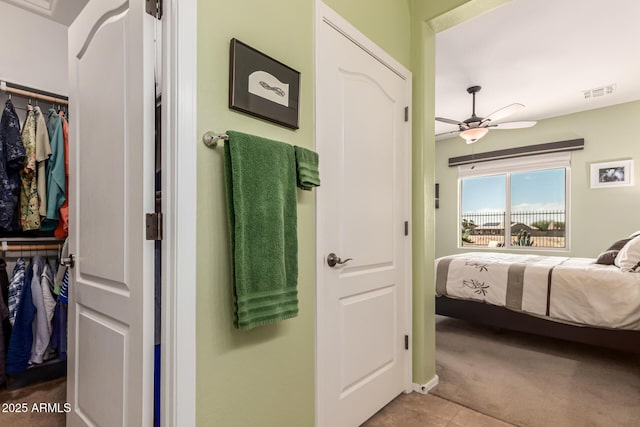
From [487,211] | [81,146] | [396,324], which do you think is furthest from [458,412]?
[487,211]

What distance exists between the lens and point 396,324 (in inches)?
82.5

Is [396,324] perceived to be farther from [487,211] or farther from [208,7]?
[487,211]

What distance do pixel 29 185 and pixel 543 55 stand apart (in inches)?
180

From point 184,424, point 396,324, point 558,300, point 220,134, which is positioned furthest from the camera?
point 558,300

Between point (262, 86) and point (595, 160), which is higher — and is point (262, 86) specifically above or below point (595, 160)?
below

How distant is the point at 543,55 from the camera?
3.30 metres

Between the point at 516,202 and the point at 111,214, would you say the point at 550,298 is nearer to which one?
the point at 516,202

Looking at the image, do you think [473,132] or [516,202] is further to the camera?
[516,202]

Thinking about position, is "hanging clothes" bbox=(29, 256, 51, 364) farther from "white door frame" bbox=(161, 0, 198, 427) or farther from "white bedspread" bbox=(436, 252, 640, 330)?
"white bedspread" bbox=(436, 252, 640, 330)

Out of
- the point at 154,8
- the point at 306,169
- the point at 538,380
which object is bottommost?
the point at 538,380

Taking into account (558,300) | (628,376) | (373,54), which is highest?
(373,54)

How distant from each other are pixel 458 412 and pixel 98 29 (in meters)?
2.66

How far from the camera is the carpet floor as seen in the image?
76.3 inches

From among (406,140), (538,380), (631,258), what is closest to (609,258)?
(631,258)
